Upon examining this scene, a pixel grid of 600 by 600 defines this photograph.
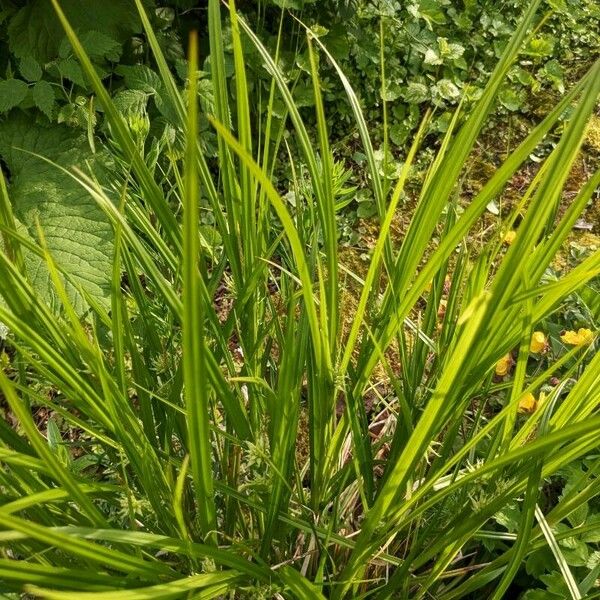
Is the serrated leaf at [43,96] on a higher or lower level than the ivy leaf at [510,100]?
lower

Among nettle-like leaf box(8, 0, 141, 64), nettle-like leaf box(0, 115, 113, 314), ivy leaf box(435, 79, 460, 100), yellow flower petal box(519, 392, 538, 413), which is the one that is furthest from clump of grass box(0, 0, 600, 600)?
ivy leaf box(435, 79, 460, 100)

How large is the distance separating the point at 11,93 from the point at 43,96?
0.26 feet

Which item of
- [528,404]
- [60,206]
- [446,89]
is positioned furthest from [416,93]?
[528,404]

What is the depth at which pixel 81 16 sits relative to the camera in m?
1.71

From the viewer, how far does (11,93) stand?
1.62m

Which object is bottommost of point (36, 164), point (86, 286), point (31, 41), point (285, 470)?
point (86, 286)

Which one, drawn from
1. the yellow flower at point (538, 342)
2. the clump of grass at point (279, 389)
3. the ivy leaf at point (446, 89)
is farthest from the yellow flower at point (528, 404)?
the ivy leaf at point (446, 89)

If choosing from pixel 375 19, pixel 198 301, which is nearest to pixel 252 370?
pixel 198 301

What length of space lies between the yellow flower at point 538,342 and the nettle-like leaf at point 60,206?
915 millimetres

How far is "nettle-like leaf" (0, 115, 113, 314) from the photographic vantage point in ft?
5.05

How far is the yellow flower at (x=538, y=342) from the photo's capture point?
132cm

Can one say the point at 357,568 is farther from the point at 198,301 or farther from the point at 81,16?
the point at 81,16

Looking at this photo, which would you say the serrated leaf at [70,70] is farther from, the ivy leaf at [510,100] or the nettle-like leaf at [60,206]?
the ivy leaf at [510,100]

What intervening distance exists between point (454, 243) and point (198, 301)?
0.89 feet
